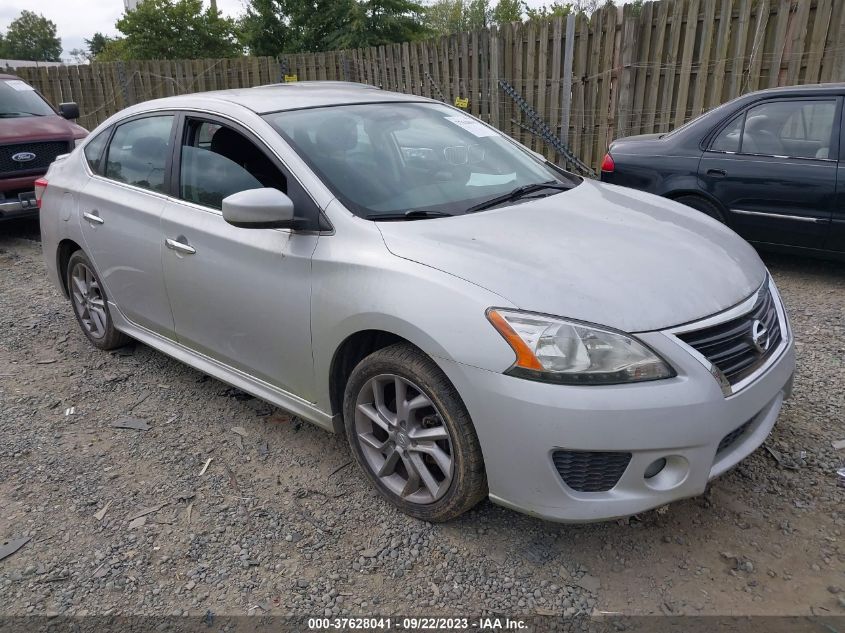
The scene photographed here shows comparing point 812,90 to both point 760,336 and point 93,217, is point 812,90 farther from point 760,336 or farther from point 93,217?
point 93,217

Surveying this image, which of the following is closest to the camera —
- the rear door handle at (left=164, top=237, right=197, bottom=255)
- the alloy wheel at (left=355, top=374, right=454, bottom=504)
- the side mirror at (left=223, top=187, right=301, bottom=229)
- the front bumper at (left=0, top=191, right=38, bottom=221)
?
the alloy wheel at (left=355, top=374, right=454, bottom=504)

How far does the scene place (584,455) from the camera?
89.2 inches

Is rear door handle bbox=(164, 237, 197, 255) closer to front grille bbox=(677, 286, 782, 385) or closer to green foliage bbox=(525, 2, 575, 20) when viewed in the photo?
front grille bbox=(677, 286, 782, 385)

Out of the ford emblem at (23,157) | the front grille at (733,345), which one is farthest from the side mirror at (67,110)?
the front grille at (733,345)

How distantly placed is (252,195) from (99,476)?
1631mm

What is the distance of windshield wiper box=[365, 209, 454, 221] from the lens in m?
2.81

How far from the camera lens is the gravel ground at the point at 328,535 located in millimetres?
2400

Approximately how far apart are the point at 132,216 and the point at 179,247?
0.57m

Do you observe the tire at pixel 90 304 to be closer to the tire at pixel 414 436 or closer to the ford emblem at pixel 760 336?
the tire at pixel 414 436

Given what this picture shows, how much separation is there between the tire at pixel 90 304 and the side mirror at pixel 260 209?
2011 millimetres

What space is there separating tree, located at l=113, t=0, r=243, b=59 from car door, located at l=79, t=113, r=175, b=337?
95.2ft

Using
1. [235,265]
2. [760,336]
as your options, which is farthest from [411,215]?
[760,336]

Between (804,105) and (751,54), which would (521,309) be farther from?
(751,54)

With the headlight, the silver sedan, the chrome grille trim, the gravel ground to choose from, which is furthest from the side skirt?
the chrome grille trim
